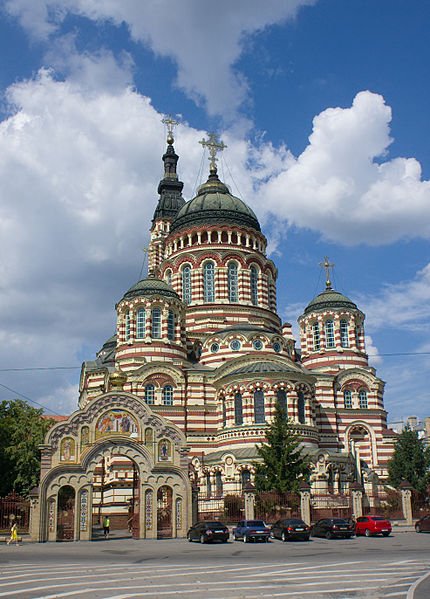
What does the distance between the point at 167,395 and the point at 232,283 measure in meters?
14.6

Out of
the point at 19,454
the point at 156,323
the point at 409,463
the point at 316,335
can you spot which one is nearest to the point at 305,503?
the point at 409,463

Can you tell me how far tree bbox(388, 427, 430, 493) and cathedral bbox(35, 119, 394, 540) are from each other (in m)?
1.49

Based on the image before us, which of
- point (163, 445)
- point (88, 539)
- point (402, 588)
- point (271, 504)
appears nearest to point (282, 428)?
point (271, 504)

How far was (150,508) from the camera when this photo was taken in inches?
1221

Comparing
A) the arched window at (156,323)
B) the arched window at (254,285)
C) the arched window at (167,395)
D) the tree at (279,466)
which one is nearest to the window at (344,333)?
the arched window at (254,285)

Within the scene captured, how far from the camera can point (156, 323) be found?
51188 mm

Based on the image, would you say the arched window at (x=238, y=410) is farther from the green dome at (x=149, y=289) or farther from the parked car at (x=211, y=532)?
the parked car at (x=211, y=532)

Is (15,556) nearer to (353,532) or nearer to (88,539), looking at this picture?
(88,539)

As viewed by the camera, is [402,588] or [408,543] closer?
[402,588]

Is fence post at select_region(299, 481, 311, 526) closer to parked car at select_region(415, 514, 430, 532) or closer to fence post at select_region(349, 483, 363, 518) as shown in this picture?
fence post at select_region(349, 483, 363, 518)

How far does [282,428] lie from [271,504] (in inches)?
196

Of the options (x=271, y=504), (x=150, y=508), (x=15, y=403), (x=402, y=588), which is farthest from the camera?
(x=15, y=403)

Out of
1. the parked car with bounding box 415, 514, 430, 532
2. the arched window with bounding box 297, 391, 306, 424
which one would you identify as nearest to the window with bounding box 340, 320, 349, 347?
the arched window with bounding box 297, 391, 306, 424

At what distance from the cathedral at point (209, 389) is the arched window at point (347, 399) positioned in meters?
0.08
